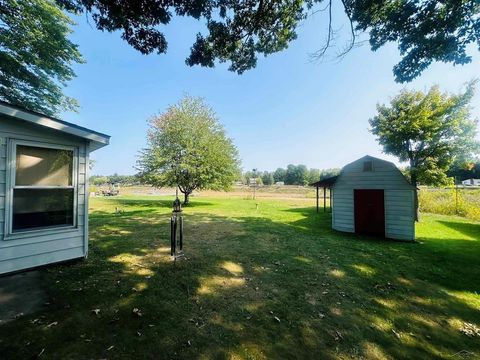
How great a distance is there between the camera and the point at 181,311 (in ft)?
11.3

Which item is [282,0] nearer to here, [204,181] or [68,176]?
[68,176]

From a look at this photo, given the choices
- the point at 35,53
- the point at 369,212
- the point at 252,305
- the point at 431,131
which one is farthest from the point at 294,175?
the point at 252,305

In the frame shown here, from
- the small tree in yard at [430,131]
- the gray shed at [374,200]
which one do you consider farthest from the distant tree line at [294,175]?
the gray shed at [374,200]

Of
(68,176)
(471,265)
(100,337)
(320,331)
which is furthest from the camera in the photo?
(471,265)

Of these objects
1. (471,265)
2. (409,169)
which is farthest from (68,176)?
(409,169)

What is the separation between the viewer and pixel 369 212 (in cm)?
937

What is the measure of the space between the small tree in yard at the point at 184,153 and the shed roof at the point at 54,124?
43.4 ft

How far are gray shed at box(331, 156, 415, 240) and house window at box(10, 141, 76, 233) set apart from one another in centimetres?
971

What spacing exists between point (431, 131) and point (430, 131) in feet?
0.16

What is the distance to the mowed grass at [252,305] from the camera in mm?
2699

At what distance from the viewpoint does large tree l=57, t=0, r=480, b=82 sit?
5004mm

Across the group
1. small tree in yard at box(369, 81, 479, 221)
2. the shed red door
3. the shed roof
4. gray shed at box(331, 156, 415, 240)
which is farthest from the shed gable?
the shed roof

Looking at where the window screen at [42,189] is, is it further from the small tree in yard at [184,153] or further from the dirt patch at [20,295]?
the small tree in yard at [184,153]

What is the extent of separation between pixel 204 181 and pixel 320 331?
17083 millimetres
